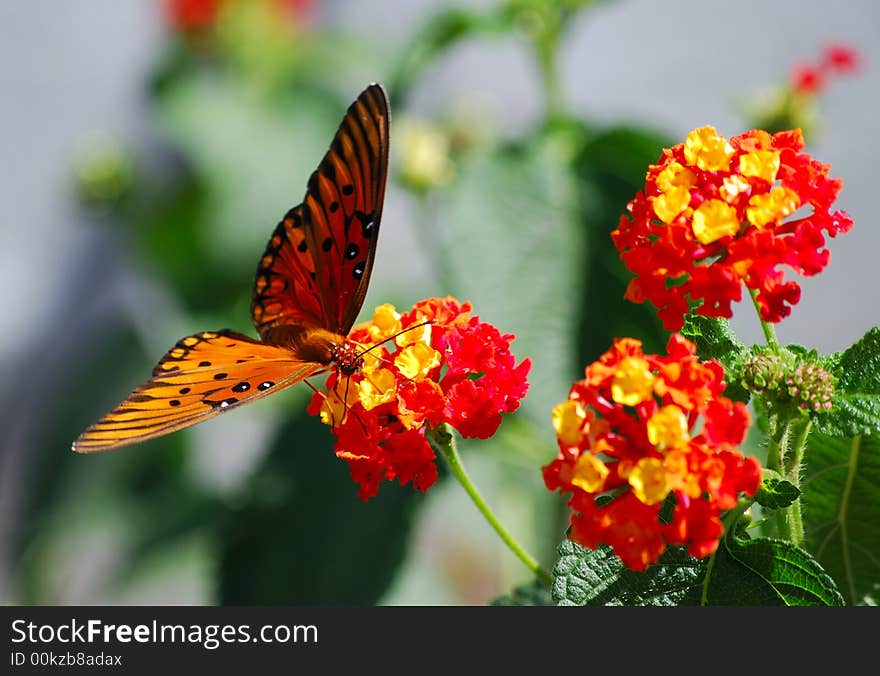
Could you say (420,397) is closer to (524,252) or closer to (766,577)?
(766,577)

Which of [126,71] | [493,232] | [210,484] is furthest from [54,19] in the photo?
[493,232]

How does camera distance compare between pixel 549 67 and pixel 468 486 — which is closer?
pixel 468 486

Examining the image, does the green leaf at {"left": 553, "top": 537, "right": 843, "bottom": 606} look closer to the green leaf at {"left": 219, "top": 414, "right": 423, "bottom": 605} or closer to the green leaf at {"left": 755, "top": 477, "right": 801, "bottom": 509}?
the green leaf at {"left": 755, "top": 477, "right": 801, "bottom": 509}

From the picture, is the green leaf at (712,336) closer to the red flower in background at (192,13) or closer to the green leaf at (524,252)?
the green leaf at (524,252)

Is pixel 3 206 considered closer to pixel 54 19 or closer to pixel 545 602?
pixel 54 19

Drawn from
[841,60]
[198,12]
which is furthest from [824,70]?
[198,12]

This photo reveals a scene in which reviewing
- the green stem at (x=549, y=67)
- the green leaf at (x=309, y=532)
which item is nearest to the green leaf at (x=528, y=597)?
the green leaf at (x=309, y=532)
